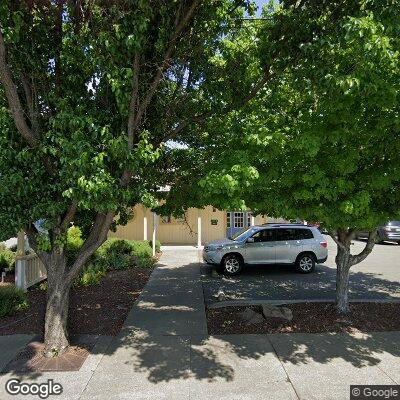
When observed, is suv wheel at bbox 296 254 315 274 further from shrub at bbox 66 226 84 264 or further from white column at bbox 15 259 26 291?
white column at bbox 15 259 26 291

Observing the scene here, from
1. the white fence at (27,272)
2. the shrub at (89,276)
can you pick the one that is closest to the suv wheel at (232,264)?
the shrub at (89,276)

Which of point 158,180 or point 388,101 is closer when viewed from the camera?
point 388,101

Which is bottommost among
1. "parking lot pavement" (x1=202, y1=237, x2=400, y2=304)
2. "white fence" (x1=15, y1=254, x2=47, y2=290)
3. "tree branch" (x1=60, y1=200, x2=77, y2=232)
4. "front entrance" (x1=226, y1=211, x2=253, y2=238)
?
"parking lot pavement" (x1=202, y1=237, x2=400, y2=304)

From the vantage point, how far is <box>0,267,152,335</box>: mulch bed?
7.18 metres

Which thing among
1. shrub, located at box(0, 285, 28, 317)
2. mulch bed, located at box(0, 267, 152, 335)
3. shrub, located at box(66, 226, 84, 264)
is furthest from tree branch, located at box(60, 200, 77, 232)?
shrub, located at box(66, 226, 84, 264)

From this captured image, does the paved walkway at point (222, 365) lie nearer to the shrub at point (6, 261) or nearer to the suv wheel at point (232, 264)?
the suv wheel at point (232, 264)

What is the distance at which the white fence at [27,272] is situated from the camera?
32.0ft

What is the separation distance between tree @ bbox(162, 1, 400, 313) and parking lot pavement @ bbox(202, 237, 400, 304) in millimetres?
3834

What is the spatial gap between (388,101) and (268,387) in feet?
13.3

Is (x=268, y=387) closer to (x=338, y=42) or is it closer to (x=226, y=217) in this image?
(x=338, y=42)

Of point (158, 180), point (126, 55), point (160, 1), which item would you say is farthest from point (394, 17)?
point (158, 180)

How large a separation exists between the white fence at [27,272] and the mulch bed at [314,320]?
15.6 feet

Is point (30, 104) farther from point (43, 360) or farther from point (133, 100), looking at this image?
point (43, 360)

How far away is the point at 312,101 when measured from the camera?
6836mm
